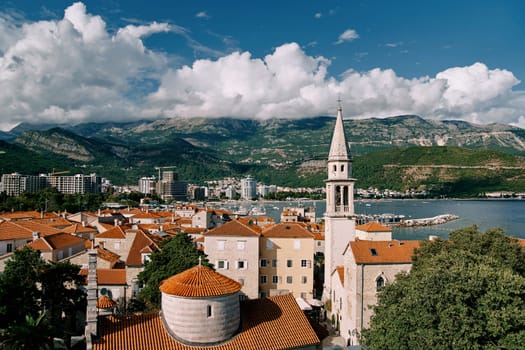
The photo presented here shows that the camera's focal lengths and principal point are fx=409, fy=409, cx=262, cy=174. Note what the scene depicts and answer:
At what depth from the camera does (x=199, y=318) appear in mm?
15047

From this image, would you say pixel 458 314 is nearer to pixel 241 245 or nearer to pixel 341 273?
pixel 341 273

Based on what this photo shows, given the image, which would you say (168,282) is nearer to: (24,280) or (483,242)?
(24,280)

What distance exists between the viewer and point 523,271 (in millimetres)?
21953

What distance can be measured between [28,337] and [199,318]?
21.6ft

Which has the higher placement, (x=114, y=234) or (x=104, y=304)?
(x=114, y=234)

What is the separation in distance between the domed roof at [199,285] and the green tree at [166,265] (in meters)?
11.3

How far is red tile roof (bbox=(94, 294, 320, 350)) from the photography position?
14727 mm

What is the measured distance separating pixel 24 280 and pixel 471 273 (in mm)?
21444

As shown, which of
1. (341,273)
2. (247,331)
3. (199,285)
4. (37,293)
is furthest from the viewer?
(341,273)

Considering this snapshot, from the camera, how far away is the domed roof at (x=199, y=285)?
15164 millimetres

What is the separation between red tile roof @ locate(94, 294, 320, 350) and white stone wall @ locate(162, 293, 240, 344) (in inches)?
12.4

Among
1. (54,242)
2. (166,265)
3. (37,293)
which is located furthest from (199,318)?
Answer: (54,242)

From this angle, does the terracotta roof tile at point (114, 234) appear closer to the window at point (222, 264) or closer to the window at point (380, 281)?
the window at point (222, 264)

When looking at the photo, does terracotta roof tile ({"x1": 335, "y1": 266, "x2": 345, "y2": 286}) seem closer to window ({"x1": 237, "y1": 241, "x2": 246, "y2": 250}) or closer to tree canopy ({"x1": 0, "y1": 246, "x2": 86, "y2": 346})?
window ({"x1": 237, "y1": 241, "x2": 246, "y2": 250})
